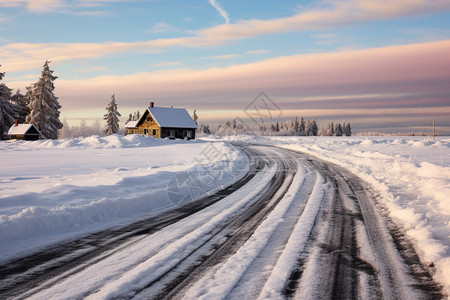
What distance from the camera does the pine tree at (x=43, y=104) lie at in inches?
2039

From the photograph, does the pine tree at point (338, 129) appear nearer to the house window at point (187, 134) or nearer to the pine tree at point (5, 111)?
the house window at point (187, 134)

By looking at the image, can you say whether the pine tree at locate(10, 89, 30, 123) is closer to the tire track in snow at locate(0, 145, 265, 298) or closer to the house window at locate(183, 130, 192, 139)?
the house window at locate(183, 130, 192, 139)

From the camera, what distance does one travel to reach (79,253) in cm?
468

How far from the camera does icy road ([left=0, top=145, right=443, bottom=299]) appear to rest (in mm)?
3434

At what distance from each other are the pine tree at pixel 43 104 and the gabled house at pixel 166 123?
51.5 ft

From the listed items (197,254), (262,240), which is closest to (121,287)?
(197,254)

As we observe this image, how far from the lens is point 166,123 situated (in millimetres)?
56188

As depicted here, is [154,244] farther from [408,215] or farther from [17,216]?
[408,215]

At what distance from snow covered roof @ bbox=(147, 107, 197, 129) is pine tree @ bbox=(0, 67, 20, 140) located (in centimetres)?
2347

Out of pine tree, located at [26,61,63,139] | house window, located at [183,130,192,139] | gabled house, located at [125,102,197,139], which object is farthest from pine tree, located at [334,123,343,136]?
pine tree, located at [26,61,63,139]

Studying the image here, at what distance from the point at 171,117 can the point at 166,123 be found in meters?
2.43

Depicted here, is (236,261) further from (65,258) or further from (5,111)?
(5,111)

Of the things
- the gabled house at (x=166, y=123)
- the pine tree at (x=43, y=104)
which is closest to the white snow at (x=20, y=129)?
the pine tree at (x=43, y=104)

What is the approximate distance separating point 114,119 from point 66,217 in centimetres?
6654
